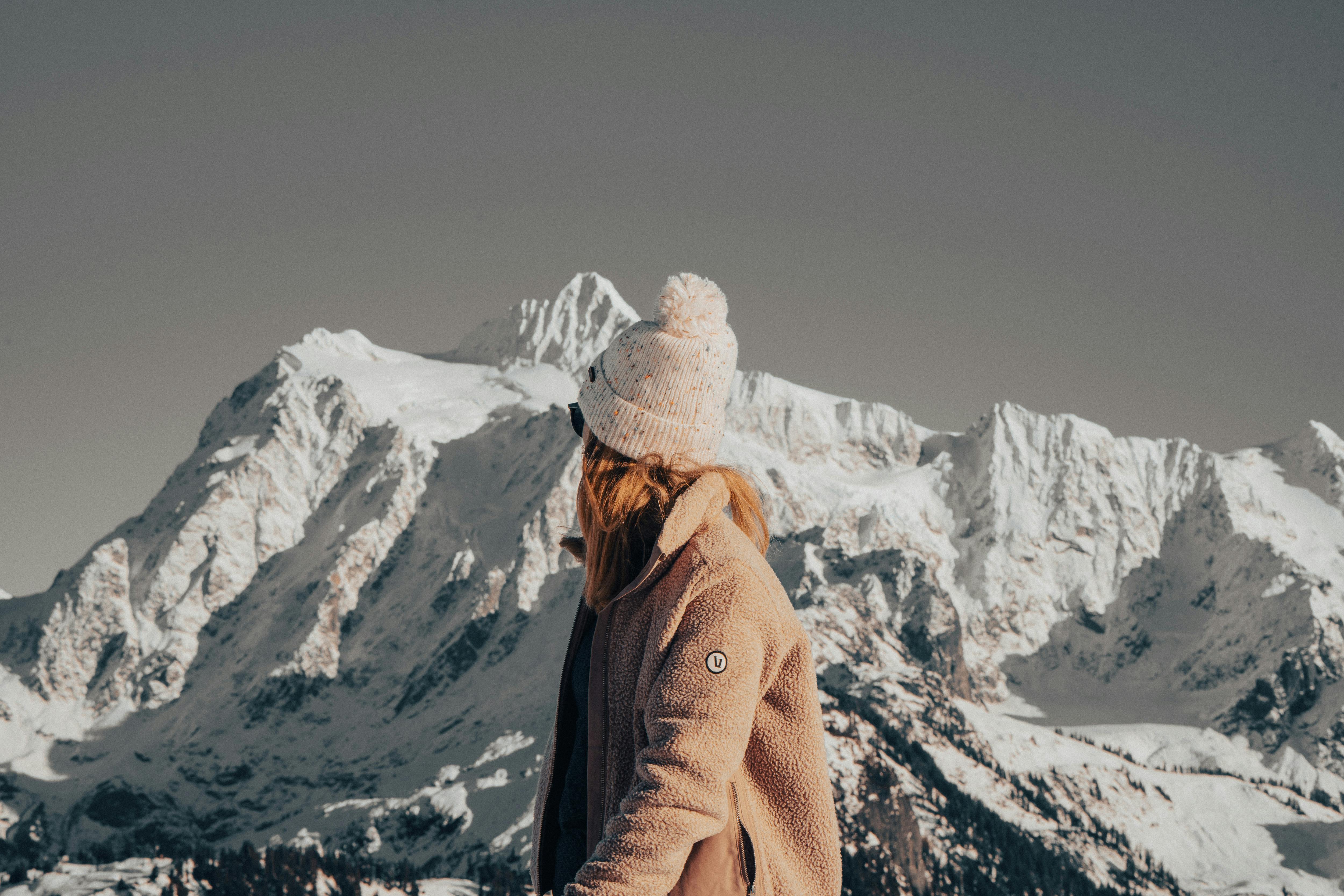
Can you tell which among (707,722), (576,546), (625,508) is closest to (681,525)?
(625,508)

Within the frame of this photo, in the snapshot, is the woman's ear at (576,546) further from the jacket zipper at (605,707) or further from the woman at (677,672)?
the jacket zipper at (605,707)

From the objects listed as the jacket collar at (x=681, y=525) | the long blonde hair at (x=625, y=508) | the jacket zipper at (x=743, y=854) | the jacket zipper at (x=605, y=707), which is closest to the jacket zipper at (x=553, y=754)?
the long blonde hair at (x=625, y=508)

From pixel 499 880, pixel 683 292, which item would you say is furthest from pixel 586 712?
pixel 499 880

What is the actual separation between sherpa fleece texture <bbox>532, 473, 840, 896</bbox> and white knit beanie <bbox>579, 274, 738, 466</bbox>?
338 mm

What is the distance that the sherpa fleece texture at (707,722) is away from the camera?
14.0ft

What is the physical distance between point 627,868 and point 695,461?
1.85 metres

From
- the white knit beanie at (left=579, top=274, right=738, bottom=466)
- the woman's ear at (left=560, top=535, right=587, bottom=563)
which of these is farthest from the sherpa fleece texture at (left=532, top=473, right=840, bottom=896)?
the woman's ear at (left=560, top=535, right=587, bottom=563)

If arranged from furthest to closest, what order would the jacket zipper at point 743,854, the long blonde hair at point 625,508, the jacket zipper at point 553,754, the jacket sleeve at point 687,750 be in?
the jacket zipper at point 553,754, the long blonde hair at point 625,508, the jacket zipper at point 743,854, the jacket sleeve at point 687,750

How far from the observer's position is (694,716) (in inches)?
172

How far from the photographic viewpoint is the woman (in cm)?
434

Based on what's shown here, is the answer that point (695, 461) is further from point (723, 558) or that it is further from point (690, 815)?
point (690, 815)

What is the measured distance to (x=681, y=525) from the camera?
4.74 m

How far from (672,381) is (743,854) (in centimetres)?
206

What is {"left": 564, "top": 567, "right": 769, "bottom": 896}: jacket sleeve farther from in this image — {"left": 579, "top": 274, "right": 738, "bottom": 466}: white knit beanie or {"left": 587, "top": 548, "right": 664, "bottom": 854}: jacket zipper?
{"left": 579, "top": 274, "right": 738, "bottom": 466}: white knit beanie
